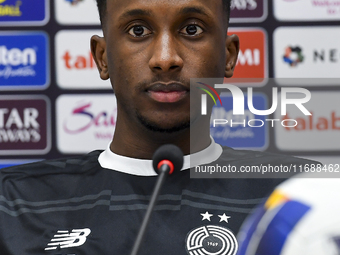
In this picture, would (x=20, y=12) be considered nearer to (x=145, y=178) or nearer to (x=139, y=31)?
(x=139, y=31)

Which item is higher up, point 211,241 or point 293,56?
point 293,56

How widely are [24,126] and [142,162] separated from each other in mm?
758

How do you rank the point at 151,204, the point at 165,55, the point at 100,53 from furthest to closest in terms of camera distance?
1. the point at 100,53
2. the point at 165,55
3. the point at 151,204

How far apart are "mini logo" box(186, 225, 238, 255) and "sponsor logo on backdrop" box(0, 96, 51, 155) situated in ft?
2.92

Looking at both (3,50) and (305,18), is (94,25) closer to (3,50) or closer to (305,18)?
(3,50)

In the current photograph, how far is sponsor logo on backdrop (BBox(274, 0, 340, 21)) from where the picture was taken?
1622mm

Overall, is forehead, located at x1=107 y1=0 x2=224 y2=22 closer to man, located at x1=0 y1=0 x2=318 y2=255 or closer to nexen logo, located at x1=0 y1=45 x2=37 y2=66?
man, located at x1=0 y1=0 x2=318 y2=255

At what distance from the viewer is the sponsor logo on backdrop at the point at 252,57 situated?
1.63 metres

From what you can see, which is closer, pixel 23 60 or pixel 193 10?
pixel 193 10

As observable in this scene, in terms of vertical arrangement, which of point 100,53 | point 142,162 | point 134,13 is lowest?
point 142,162

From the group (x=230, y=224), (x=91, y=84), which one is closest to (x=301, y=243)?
(x=230, y=224)

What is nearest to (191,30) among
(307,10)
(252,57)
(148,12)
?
(148,12)

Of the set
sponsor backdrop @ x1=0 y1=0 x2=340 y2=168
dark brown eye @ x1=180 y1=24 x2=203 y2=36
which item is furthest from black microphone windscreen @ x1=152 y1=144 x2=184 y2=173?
sponsor backdrop @ x1=0 y1=0 x2=340 y2=168

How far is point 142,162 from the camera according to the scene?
3.45 ft
